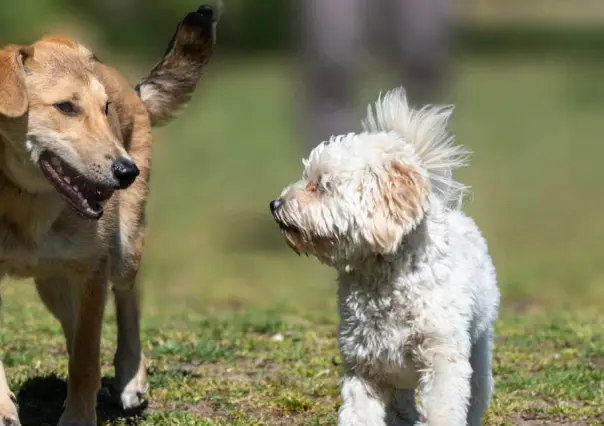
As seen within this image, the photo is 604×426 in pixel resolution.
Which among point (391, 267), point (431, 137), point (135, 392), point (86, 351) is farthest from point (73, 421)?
point (431, 137)

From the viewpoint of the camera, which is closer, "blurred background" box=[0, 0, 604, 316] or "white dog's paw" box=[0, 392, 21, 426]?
"white dog's paw" box=[0, 392, 21, 426]

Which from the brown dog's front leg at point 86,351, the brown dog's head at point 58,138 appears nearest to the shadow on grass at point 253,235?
the brown dog's front leg at point 86,351

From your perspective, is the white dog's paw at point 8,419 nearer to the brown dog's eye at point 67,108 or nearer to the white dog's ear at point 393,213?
the brown dog's eye at point 67,108

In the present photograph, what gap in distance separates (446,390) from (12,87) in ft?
7.86

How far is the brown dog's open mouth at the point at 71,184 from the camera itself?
541cm

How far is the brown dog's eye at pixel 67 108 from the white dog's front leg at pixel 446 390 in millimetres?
2056

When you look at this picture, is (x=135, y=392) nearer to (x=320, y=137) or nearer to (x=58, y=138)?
(x=58, y=138)

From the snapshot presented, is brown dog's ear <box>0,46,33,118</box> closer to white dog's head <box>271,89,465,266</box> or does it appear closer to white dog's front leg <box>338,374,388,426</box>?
white dog's head <box>271,89,465,266</box>

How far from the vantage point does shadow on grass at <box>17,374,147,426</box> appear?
6.12 meters

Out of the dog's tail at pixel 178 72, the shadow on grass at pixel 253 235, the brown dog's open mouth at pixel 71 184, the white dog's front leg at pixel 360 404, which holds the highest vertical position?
the dog's tail at pixel 178 72

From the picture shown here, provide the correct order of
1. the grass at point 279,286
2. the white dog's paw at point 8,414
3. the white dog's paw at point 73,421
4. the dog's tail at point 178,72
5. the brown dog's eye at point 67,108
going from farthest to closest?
the dog's tail at point 178,72, the grass at point 279,286, the white dog's paw at point 73,421, the brown dog's eye at point 67,108, the white dog's paw at point 8,414

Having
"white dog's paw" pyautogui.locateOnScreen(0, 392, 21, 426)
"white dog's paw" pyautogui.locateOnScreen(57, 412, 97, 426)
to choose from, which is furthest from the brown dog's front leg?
"white dog's paw" pyautogui.locateOnScreen(0, 392, 21, 426)

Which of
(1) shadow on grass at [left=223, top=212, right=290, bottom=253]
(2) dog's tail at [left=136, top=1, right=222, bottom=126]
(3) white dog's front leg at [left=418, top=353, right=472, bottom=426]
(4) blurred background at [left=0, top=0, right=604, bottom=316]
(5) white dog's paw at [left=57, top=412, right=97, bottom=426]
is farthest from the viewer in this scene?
(1) shadow on grass at [left=223, top=212, right=290, bottom=253]

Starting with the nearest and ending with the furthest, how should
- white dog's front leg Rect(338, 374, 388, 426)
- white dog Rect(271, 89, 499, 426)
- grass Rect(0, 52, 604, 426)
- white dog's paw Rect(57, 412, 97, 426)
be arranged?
white dog Rect(271, 89, 499, 426) → white dog's front leg Rect(338, 374, 388, 426) → white dog's paw Rect(57, 412, 97, 426) → grass Rect(0, 52, 604, 426)
